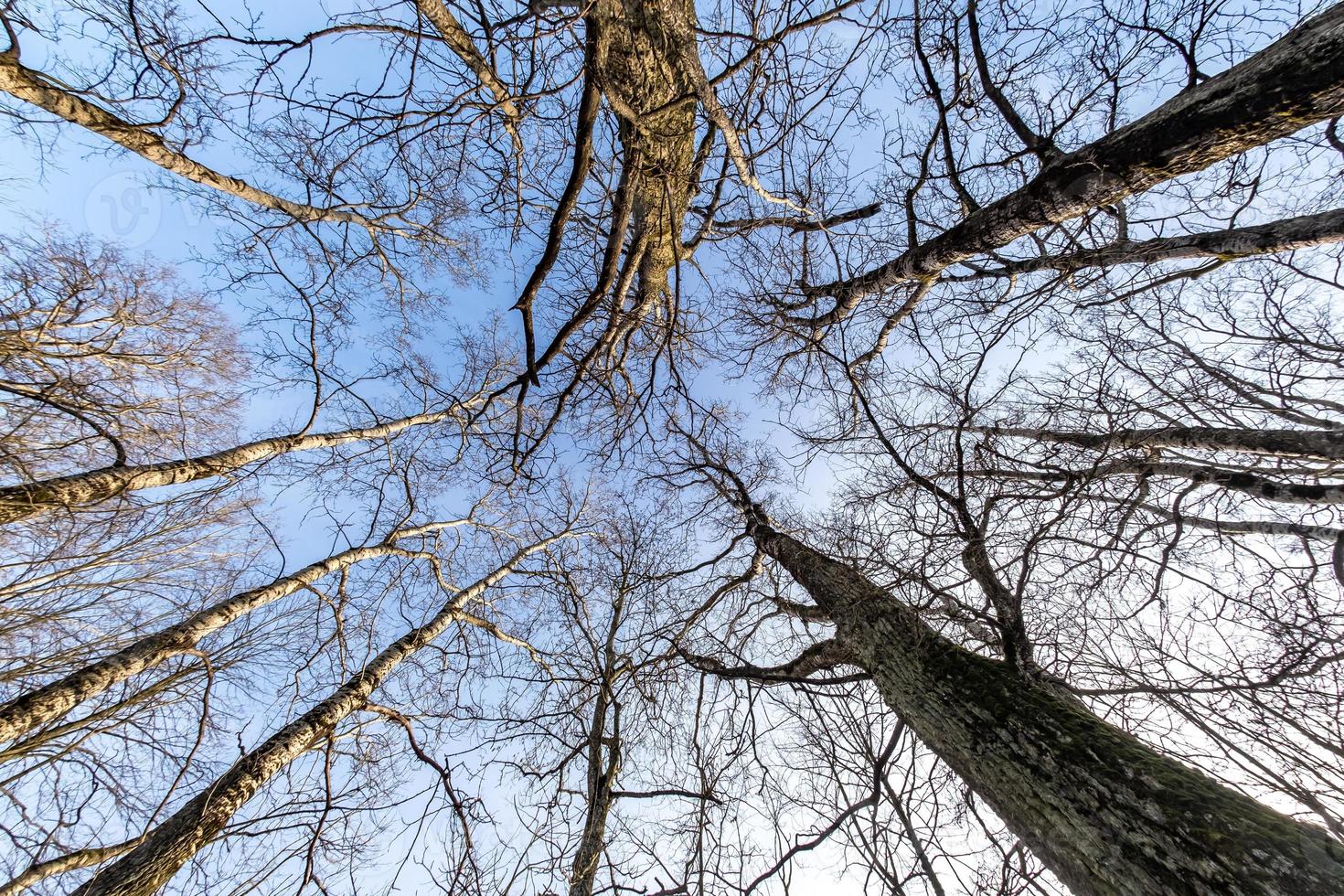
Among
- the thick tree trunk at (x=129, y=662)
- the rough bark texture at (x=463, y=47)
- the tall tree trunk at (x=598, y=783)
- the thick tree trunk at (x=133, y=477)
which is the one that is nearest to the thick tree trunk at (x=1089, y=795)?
the tall tree trunk at (x=598, y=783)

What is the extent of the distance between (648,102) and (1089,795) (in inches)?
152

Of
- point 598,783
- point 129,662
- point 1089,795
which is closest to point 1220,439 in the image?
point 1089,795

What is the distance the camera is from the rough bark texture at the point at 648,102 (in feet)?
7.47

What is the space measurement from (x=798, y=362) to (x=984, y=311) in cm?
184

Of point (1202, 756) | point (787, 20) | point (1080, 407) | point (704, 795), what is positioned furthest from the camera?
point (704, 795)

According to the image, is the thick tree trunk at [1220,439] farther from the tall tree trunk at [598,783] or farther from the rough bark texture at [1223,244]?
the tall tree trunk at [598,783]

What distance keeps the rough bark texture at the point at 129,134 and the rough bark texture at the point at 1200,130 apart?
5917 mm

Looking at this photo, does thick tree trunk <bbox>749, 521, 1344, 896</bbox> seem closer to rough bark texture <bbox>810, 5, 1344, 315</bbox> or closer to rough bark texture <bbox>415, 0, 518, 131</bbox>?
rough bark texture <bbox>810, 5, 1344, 315</bbox>

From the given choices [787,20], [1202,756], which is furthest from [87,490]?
[1202,756]

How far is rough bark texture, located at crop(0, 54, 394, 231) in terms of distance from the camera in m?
2.68

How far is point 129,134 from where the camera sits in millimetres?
3195

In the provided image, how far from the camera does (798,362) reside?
5.20 meters

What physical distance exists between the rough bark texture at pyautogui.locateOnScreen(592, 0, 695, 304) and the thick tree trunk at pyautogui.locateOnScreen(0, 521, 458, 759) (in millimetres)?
4489

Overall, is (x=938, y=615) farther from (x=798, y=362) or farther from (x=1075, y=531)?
(x=798, y=362)
